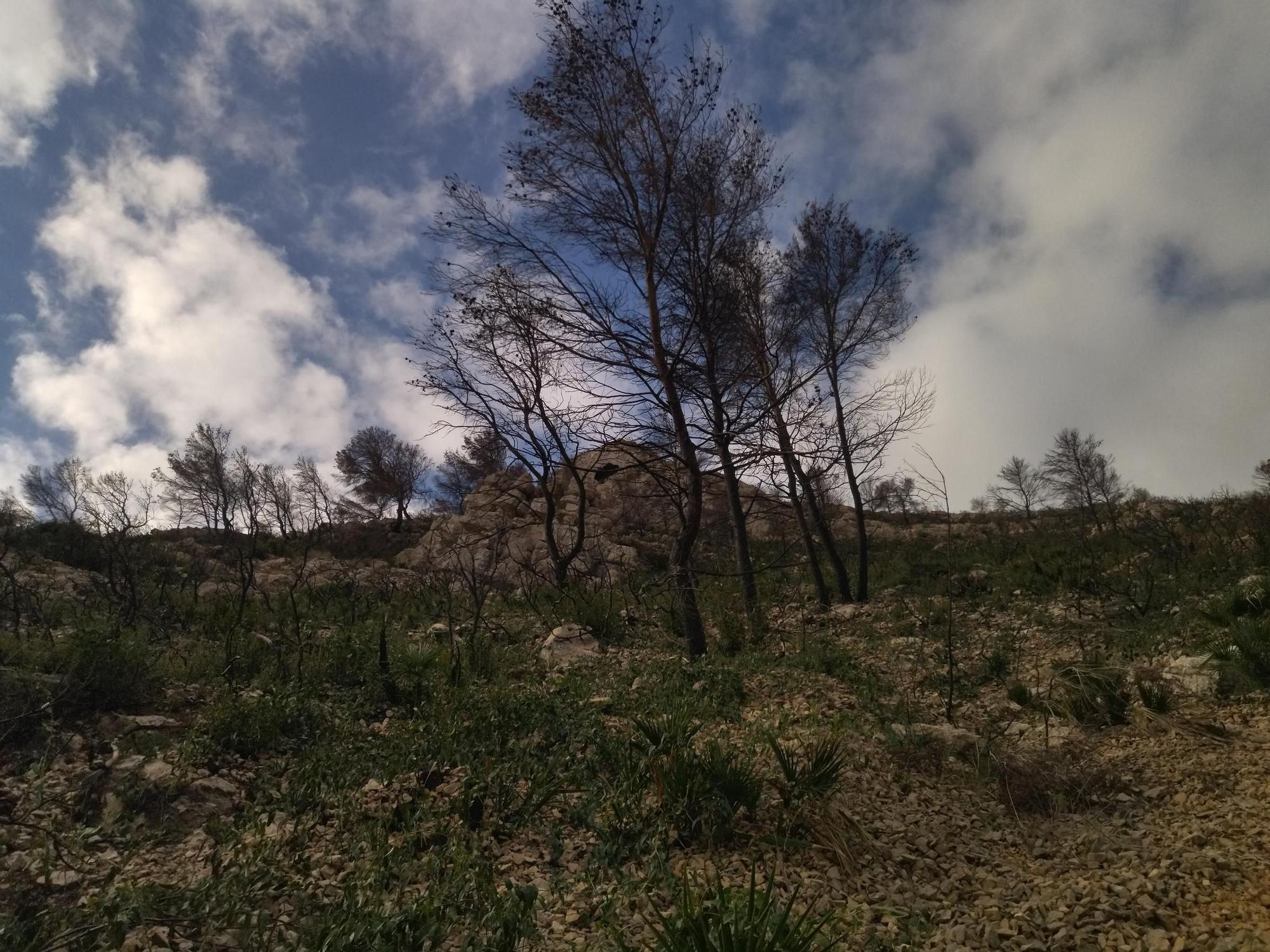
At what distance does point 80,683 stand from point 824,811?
183 inches

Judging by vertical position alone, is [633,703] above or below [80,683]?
below

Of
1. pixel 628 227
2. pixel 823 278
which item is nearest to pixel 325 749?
pixel 628 227

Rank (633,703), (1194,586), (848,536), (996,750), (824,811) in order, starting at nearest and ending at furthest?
(824,811), (996,750), (633,703), (1194,586), (848,536)

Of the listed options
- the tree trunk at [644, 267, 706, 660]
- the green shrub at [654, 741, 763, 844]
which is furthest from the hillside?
the tree trunk at [644, 267, 706, 660]

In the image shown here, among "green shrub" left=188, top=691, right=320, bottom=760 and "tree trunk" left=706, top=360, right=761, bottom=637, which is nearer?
"green shrub" left=188, top=691, right=320, bottom=760

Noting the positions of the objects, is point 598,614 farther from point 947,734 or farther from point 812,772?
point 812,772

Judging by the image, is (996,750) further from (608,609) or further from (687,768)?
(608,609)

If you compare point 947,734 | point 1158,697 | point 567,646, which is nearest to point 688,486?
point 567,646

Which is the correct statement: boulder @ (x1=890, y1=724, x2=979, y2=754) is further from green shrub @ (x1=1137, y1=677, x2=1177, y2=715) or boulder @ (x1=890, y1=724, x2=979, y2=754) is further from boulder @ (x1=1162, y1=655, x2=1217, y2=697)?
boulder @ (x1=1162, y1=655, x2=1217, y2=697)

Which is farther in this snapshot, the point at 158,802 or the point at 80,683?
the point at 80,683

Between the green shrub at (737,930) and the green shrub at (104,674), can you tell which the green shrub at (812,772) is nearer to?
the green shrub at (737,930)

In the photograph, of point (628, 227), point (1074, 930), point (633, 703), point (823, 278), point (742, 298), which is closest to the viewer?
point (1074, 930)

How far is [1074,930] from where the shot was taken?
100.0 inches

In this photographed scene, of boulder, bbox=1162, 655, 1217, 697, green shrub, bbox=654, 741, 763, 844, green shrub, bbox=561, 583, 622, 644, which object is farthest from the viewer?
green shrub, bbox=561, 583, 622, 644
